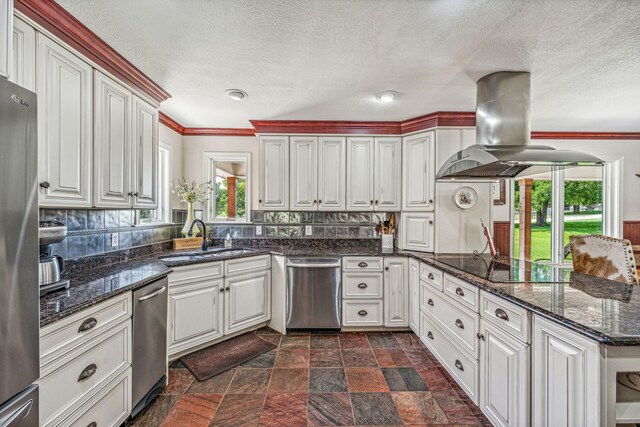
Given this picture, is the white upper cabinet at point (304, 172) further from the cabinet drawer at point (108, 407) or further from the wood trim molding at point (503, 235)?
the wood trim molding at point (503, 235)

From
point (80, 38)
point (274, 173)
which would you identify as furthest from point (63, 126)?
point (274, 173)

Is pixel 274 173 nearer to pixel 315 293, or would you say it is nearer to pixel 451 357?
pixel 315 293

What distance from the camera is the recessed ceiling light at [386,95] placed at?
244 cm

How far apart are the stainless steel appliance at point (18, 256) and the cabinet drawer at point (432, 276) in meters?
2.44

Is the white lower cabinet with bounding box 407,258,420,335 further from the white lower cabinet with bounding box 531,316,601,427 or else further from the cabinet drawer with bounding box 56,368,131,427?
the cabinet drawer with bounding box 56,368,131,427

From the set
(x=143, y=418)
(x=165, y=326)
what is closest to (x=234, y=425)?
(x=143, y=418)

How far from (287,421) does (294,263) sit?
4.74 ft

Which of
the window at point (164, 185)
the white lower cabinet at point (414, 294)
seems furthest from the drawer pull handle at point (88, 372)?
the white lower cabinet at point (414, 294)

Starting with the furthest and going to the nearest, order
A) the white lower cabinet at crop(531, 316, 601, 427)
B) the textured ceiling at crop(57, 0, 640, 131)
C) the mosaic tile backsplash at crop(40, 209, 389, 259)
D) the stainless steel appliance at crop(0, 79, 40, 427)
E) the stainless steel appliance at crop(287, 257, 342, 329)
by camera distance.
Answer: the mosaic tile backsplash at crop(40, 209, 389, 259) → the stainless steel appliance at crop(287, 257, 342, 329) → the textured ceiling at crop(57, 0, 640, 131) → the white lower cabinet at crop(531, 316, 601, 427) → the stainless steel appliance at crop(0, 79, 40, 427)

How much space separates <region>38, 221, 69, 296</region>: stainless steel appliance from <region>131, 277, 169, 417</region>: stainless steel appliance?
1.27ft

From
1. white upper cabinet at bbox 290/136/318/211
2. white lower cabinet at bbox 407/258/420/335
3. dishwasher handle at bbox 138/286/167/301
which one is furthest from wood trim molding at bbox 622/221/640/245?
dishwasher handle at bbox 138/286/167/301

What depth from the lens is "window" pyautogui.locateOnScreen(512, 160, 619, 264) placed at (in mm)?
3717

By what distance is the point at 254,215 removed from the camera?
3584mm

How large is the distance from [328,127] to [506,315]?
2567 millimetres
